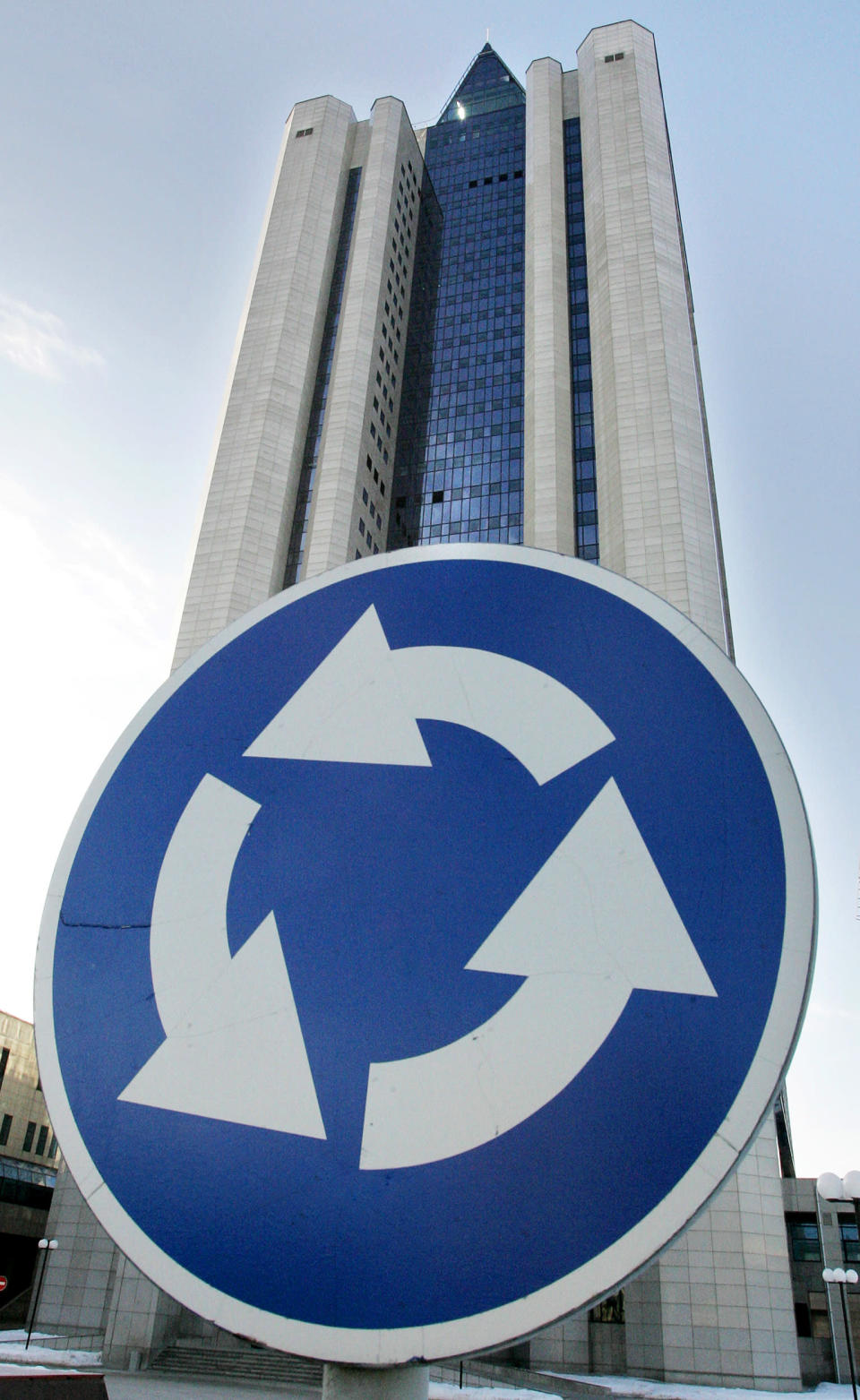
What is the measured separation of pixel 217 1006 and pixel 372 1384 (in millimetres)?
1263

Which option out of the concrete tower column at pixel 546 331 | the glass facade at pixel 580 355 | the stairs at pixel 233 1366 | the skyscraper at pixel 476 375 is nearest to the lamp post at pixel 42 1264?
the skyscraper at pixel 476 375

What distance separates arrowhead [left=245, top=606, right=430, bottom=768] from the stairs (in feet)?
73.9

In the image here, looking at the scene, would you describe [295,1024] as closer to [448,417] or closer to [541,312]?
[541,312]

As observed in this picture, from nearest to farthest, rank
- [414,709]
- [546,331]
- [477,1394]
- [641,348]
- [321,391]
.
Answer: [414,709], [477,1394], [641,348], [546,331], [321,391]

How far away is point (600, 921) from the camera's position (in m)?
2.94

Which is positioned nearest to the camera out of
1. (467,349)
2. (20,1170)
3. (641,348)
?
(641,348)

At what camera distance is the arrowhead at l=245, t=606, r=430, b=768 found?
3.54 metres

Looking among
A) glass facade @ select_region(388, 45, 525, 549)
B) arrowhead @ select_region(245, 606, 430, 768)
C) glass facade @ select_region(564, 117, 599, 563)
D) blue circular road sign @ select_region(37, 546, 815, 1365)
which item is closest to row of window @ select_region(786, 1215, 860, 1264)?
glass facade @ select_region(564, 117, 599, 563)

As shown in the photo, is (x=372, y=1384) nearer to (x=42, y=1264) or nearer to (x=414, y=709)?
(x=414, y=709)

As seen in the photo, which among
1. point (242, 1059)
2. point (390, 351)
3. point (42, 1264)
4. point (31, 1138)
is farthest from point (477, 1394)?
point (390, 351)

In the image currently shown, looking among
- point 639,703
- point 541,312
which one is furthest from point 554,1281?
point 541,312

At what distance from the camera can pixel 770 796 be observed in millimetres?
3008

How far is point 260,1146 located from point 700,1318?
23960 millimetres

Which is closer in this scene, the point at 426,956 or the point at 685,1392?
the point at 426,956
